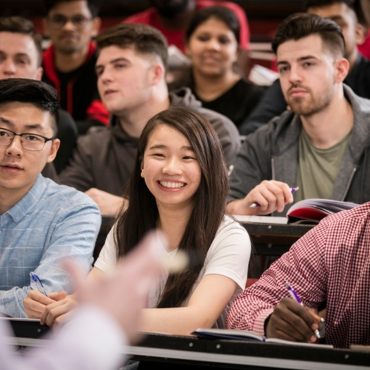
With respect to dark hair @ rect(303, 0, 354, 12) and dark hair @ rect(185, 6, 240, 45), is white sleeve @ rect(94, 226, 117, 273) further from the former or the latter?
dark hair @ rect(185, 6, 240, 45)

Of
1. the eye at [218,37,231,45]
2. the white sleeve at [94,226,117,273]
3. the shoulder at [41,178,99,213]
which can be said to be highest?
the eye at [218,37,231,45]

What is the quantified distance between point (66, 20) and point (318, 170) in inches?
71.4

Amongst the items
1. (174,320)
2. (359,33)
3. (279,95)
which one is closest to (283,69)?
(279,95)

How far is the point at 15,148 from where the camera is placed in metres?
2.03

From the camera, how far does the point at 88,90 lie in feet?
12.1

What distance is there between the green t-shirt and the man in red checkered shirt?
0.84 metres

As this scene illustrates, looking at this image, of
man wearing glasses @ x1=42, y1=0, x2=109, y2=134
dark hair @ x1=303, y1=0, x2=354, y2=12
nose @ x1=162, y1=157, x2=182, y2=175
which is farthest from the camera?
man wearing glasses @ x1=42, y1=0, x2=109, y2=134

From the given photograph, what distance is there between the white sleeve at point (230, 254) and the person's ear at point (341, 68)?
1031mm

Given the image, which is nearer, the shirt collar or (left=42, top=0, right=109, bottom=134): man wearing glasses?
the shirt collar

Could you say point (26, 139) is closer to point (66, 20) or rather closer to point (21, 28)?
point (21, 28)

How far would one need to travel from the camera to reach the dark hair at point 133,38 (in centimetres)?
311

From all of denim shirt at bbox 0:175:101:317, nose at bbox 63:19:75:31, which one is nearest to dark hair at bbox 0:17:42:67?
nose at bbox 63:19:75:31

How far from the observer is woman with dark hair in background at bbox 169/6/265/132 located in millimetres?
3527

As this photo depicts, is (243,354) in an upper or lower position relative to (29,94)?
lower
